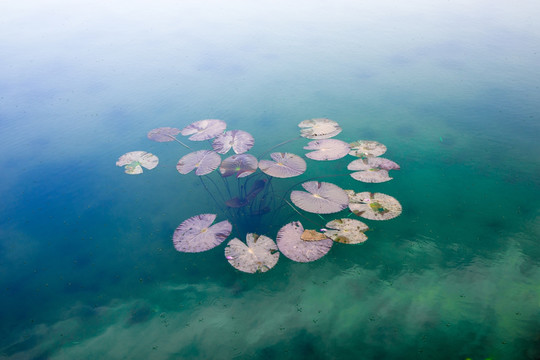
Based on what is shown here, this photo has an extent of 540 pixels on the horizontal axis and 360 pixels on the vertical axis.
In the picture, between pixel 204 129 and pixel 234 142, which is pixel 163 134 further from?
pixel 234 142

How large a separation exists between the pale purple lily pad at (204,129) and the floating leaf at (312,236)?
10.3 ft

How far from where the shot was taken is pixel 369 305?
408cm

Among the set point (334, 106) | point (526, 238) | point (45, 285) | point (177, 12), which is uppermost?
point (177, 12)

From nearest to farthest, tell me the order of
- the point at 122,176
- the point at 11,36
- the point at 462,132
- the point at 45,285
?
the point at 45,285 → the point at 122,176 → the point at 462,132 → the point at 11,36

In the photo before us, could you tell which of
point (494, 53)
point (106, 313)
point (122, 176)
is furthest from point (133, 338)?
point (494, 53)

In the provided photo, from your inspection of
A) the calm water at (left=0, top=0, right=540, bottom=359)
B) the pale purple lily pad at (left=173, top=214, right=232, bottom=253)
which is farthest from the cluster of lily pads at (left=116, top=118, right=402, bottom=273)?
the calm water at (left=0, top=0, right=540, bottom=359)

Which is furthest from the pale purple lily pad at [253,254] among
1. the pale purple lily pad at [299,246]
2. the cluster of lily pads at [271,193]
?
the pale purple lily pad at [299,246]

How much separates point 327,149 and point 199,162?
258 cm

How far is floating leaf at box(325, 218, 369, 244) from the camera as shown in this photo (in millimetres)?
4688

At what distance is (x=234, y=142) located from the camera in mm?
6441

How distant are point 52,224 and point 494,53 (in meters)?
12.6

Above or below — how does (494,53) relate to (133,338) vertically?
above

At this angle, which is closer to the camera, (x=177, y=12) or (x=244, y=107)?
(x=244, y=107)

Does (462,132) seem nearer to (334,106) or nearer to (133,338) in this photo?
(334,106)
